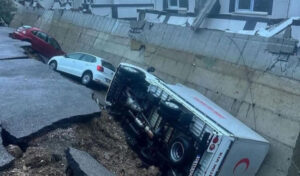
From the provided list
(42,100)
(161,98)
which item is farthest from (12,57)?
(161,98)

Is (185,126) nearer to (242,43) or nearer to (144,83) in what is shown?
(144,83)

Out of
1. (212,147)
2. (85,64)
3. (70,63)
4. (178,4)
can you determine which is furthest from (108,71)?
(212,147)

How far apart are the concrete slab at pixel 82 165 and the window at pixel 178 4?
11271 mm

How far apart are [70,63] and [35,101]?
7.43 meters

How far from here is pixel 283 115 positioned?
871 cm

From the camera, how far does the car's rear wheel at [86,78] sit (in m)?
15.2

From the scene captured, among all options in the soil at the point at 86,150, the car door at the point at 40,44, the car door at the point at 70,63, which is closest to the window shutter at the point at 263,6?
the soil at the point at 86,150

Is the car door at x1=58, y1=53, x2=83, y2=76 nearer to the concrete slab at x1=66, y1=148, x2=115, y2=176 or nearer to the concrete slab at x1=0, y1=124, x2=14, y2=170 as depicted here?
the concrete slab at x1=66, y1=148, x2=115, y2=176

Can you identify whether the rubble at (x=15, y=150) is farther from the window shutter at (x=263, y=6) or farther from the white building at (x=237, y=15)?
the window shutter at (x=263, y=6)

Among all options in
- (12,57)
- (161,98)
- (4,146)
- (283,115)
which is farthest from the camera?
(12,57)

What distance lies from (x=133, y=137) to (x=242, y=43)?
502cm

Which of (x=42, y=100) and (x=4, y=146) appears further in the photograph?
(x=42, y=100)

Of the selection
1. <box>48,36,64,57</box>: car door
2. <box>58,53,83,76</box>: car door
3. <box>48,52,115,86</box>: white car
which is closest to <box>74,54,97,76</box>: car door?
<box>48,52,115,86</box>: white car

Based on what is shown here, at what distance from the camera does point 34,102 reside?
8.92m
